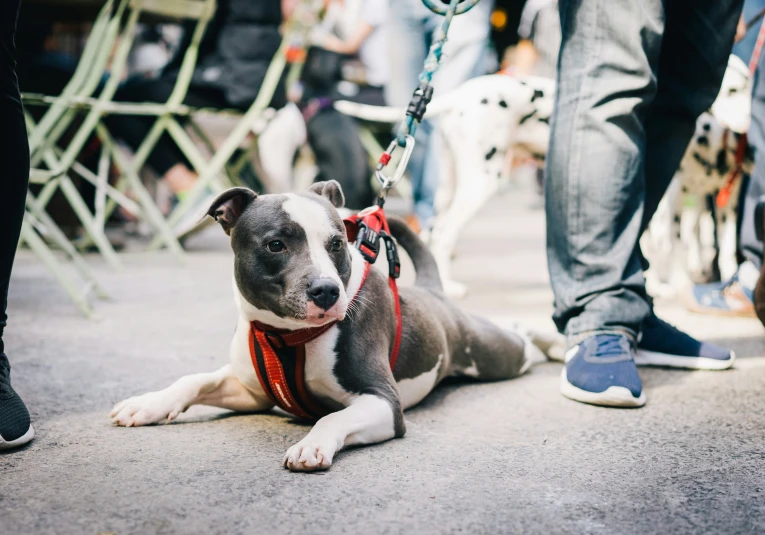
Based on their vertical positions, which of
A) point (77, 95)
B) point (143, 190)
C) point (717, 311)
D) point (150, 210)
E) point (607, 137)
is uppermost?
point (607, 137)

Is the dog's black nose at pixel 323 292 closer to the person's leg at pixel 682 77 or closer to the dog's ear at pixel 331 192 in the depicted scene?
the dog's ear at pixel 331 192

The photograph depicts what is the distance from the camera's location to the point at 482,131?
4309 mm

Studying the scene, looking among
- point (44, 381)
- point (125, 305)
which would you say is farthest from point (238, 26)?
point (44, 381)

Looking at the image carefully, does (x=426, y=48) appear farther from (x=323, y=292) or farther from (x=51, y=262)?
(x=323, y=292)

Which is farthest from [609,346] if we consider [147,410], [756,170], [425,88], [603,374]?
[756,170]

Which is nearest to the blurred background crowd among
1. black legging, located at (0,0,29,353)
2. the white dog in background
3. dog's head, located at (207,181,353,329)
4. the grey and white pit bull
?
the white dog in background

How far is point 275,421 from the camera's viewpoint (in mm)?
2094

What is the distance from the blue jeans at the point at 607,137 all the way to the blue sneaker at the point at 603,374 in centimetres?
7

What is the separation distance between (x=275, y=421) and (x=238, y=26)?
4.24m

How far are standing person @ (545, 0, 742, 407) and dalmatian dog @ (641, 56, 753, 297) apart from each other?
64.5 inches

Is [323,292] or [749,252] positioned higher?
[323,292]

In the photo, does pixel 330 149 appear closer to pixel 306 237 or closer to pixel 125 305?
pixel 125 305

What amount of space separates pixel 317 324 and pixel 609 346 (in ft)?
3.10

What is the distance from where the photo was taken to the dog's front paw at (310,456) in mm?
1662
